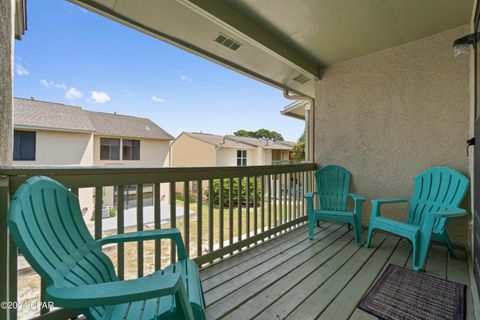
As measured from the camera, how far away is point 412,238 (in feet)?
7.29

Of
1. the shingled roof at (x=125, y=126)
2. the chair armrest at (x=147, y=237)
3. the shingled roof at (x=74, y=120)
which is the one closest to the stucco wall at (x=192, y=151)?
the shingled roof at (x=125, y=126)

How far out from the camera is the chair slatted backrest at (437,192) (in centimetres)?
240

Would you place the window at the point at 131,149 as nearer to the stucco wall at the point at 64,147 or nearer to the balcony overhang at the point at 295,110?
the stucco wall at the point at 64,147

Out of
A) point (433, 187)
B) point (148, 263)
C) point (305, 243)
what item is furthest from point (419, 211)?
point (148, 263)

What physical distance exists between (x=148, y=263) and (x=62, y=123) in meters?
2.32

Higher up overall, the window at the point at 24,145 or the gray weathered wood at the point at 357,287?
the window at the point at 24,145

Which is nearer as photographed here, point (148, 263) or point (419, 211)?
point (419, 211)

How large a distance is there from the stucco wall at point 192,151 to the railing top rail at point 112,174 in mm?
7569

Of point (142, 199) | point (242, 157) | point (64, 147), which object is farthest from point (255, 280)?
point (242, 157)

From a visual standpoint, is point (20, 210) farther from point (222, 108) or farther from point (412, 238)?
point (222, 108)

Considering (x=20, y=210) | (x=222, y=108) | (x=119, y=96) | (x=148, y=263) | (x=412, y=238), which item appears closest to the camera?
(x=20, y=210)

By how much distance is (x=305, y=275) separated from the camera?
82.2 inches

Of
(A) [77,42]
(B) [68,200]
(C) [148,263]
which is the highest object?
(A) [77,42]

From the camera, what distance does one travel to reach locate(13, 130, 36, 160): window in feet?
7.25
